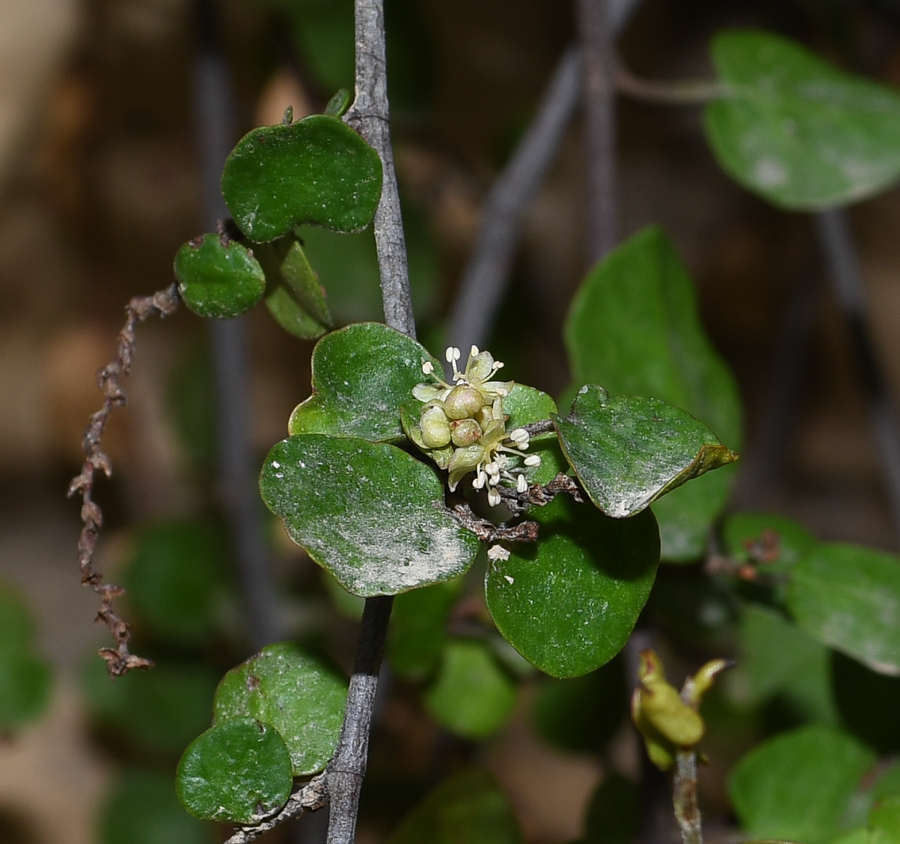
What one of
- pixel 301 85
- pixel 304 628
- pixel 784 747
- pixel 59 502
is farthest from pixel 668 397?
pixel 59 502

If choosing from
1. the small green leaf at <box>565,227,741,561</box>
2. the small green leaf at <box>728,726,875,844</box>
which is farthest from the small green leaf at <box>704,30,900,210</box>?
the small green leaf at <box>728,726,875,844</box>

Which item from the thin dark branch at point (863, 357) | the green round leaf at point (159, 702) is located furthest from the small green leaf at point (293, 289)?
the green round leaf at point (159, 702)

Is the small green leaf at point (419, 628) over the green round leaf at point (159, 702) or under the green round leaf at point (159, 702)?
over

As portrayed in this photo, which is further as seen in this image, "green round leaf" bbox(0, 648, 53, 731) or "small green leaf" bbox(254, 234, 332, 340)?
"green round leaf" bbox(0, 648, 53, 731)

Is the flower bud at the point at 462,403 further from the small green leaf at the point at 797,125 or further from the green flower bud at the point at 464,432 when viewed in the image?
the small green leaf at the point at 797,125

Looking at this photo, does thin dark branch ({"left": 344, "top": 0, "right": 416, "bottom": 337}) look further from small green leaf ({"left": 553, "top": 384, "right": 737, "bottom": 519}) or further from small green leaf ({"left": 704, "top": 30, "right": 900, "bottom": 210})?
small green leaf ({"left": 704, "top": 30, "right": 900, "bottom": 210})

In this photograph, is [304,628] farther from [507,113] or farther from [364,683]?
[364,683]
